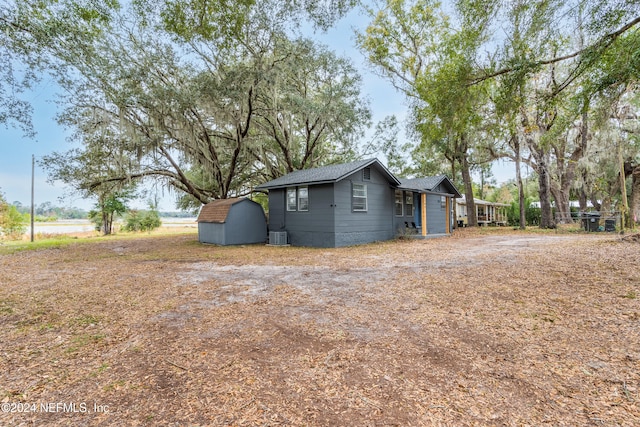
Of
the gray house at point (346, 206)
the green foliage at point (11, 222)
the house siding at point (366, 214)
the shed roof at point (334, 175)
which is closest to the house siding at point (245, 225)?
the gray house at point (346, 206)

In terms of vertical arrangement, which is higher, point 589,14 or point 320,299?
point 589,14

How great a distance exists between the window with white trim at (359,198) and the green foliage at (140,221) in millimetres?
19181

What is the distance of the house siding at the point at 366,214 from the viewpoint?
1131cm

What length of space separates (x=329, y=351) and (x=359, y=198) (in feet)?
31.7

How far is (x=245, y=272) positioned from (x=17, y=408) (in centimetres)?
463

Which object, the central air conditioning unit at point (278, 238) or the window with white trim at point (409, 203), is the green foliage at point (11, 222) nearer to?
the central air conditioning unit at point (278, 238)

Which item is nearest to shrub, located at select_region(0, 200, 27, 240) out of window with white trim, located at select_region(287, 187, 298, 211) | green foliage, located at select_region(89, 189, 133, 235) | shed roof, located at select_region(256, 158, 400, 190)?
green foliage, located at select_region(89, 189, 133, 235)

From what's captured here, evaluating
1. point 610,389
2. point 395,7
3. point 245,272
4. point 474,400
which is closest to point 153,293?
point 245,272

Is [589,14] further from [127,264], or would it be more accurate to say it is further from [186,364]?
[127,264]

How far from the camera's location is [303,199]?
40.3ft

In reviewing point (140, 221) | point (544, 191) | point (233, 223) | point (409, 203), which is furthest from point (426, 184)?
point (140, 221)

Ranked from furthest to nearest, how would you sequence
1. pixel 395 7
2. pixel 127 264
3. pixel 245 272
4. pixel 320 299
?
pixel 395 7
pixel 127 264
pixel 245 272
pixel 320 299

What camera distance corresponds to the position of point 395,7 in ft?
49.6

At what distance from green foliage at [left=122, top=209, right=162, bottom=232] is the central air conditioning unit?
1609 cm
